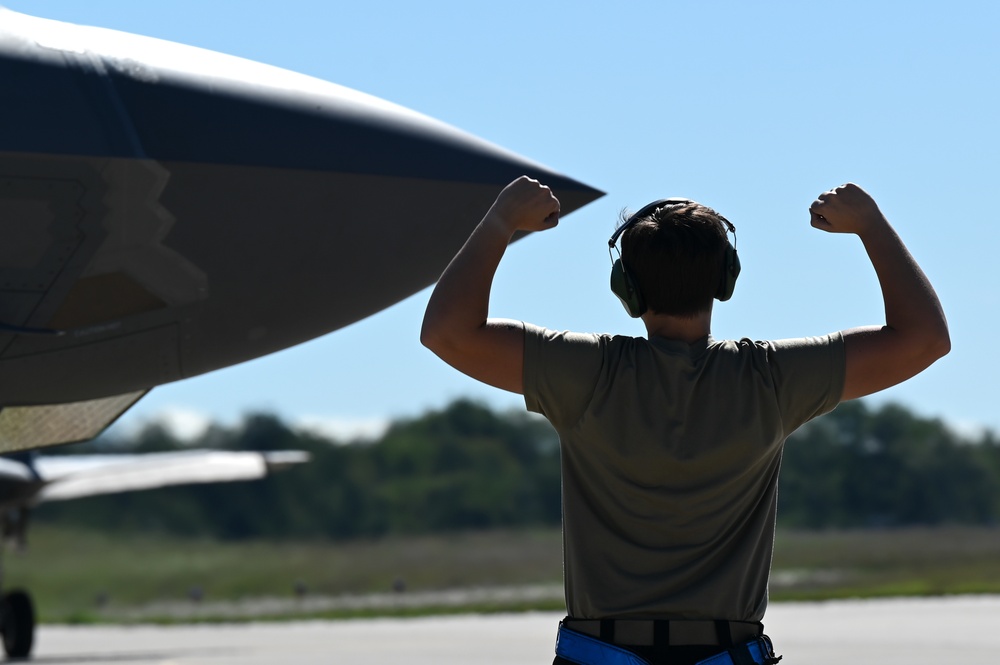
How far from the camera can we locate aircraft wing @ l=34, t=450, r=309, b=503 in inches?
698

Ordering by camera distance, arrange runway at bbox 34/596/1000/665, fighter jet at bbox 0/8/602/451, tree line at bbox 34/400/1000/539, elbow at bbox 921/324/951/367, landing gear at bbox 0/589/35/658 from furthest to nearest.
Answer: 1. tree line at bbox 34/400/1000/539
2. landing gear at bbox 0/589/35/658
3. runway at bbox 34/596/1000/665
4. fighter jet at bbox 0/8/602/451
5. elbow at bbox 921/324/951/367

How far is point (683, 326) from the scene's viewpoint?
2738 mm

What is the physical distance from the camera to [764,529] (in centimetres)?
267

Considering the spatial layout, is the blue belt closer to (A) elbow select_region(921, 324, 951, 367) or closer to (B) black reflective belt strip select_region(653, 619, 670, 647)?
(B) black reflective belt strip select_region(653, 619, 670, 647)

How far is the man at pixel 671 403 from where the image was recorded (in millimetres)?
2576

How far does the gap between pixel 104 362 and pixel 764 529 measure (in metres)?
2.95

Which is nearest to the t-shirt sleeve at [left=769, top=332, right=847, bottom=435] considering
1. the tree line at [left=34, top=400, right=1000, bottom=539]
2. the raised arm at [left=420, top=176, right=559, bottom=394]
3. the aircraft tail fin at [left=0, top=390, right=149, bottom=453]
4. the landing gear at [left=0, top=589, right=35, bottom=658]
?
the raised arm at [left=420, top=176, right=559, bottom=394]

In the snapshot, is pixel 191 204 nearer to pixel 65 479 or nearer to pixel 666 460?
pixel 666 460

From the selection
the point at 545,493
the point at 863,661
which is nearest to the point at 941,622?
the point at 863,661

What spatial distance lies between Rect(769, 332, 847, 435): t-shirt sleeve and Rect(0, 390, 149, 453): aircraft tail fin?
3.40 metres

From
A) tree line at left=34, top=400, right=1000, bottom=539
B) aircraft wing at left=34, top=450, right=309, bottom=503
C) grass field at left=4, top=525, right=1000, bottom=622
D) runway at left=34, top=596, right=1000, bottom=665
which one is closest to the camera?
runway at left=34, top=596, right=1000, bottom=665

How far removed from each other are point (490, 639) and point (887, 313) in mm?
14122

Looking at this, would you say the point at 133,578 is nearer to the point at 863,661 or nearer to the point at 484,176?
the point at 863,661

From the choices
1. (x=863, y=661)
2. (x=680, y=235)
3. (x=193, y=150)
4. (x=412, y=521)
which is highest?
(x=412, y=521)
